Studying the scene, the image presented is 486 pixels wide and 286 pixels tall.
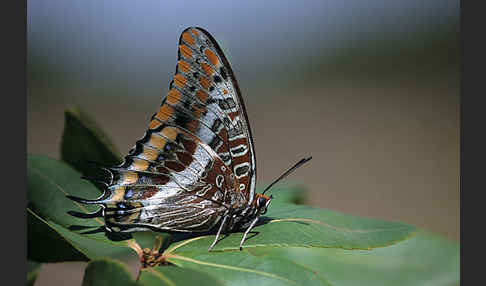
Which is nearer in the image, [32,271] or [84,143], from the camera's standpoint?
[32,271]

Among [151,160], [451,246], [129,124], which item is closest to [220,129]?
[151,160]

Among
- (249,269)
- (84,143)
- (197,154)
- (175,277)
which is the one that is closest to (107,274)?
(175,277)

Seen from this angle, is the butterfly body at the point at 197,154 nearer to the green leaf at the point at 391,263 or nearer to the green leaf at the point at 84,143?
the green leaf at the point at 84,143

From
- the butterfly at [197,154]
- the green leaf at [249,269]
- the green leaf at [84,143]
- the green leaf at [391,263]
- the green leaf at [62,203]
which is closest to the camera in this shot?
the green leaf at [249,269]

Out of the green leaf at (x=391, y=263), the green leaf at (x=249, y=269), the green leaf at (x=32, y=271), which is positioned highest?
the green leaf at (x=249, y=269)

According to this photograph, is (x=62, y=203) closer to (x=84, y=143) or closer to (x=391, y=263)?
(x=84, y=143)

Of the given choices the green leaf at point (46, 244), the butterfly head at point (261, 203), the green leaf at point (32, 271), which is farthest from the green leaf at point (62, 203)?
the butterfly head at point (261, 203)
